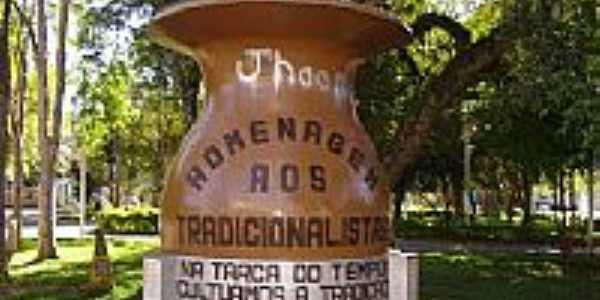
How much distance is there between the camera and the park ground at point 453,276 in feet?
53.5

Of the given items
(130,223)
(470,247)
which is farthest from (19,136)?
(470,247)

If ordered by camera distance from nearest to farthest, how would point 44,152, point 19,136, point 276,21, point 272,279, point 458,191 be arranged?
point 272,279, point 276,21, point 44,152, point 19,136, point 458,191

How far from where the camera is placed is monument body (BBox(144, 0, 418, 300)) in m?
3.91

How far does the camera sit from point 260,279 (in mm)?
3889

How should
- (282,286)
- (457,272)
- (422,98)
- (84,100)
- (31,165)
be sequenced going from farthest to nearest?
(31,165)
(84,100)
(457,272)
(422,98)
(282,286)

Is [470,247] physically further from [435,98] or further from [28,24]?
[435,98]

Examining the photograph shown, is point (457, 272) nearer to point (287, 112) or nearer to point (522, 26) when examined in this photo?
point (522, 26)

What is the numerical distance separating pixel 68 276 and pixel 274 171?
51.2 ft

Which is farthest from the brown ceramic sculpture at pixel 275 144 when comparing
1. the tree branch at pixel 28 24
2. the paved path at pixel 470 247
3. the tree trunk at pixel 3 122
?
the paved path at pixel 470 247

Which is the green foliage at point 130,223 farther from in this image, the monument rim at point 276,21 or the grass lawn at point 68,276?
the monument rim at point 276,21

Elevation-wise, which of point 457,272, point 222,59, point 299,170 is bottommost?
point 457,272

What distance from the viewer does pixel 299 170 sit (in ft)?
12.9

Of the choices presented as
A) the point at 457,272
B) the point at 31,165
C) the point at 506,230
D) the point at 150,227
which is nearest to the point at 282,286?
the point at 457,272

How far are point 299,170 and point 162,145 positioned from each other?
38449 millimetres
